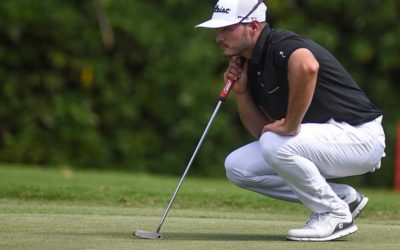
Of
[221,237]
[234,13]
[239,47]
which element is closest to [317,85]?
[239,47]

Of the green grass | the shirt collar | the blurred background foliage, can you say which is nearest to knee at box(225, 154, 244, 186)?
the green grass

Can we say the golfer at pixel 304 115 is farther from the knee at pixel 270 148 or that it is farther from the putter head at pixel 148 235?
the putter head at pixel 148 235

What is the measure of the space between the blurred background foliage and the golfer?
11440 mm

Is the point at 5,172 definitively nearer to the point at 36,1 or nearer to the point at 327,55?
the point at 36,1

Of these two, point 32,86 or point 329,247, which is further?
point 32,86

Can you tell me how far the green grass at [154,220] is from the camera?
6332mm

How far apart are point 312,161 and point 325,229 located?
39cm

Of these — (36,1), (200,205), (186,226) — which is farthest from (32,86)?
(186,226)

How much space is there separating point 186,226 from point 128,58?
464 inches

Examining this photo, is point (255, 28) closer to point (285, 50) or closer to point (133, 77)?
point (285, 50)

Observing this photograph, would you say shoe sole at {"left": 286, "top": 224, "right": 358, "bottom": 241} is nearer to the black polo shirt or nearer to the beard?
the black polo shirt

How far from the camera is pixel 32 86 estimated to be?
18.2 m

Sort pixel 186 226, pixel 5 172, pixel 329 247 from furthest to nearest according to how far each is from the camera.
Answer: pixel 5 172 < pixel 186 226 < pixel 329 247

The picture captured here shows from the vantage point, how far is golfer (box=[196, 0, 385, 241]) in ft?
21.6
